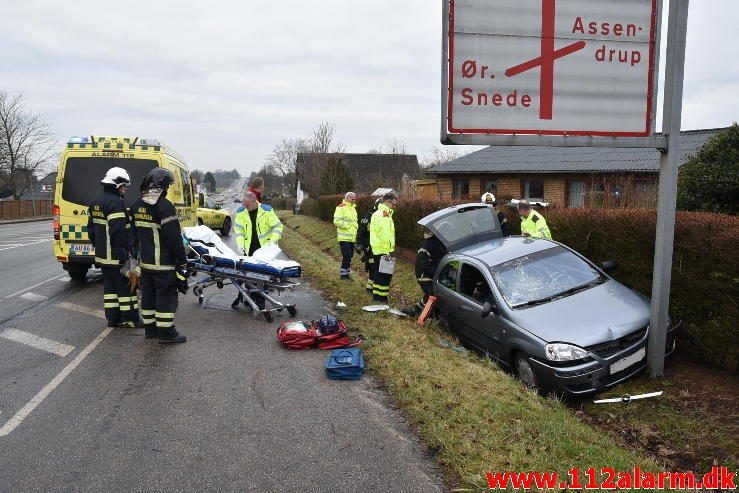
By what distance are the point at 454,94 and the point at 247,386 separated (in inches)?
148

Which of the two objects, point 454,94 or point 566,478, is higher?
point 454,94

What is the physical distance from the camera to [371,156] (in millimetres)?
64438

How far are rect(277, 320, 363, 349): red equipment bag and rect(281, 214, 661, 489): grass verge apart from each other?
12.6 inches

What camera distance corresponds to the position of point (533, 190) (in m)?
24.5

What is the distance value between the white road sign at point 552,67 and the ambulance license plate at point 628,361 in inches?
93.8

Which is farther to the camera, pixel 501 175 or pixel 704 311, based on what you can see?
pixel 501 175

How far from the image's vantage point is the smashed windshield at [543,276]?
6.24m

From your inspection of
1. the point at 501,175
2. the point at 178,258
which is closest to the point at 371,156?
the point at 501,175

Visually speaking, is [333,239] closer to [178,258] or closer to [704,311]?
[178,258]

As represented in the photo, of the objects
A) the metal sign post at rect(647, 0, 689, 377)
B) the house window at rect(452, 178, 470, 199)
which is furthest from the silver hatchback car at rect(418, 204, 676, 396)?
the house window at rect(452, 178, 470, 199)

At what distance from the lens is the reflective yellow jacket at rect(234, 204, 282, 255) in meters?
8.58

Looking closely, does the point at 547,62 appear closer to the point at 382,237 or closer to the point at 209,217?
the point at 382,237

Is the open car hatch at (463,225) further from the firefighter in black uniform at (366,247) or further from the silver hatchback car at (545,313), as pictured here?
Result: the firefighter in black uniform at (366,247)

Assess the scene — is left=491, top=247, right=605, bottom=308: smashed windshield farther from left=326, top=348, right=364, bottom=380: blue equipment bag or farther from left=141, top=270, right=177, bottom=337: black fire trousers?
left=141, top=270, right=177, bottom=337: black fire trousers
